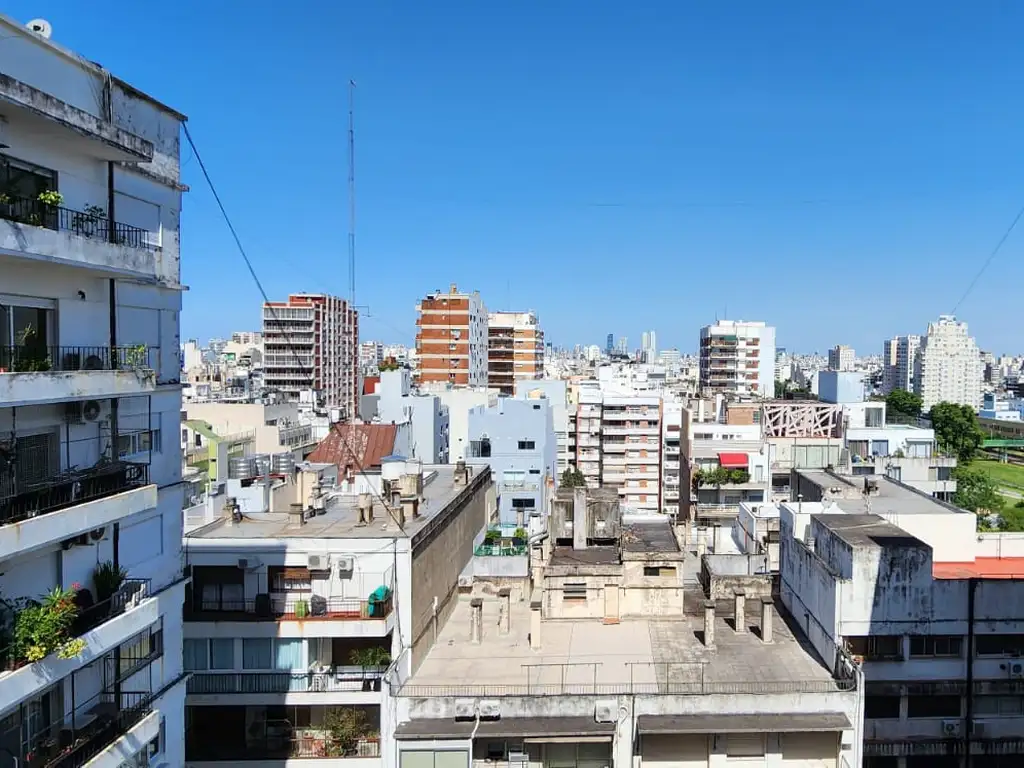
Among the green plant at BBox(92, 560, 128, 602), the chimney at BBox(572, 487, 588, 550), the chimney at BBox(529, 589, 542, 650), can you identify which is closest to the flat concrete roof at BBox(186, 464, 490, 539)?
the chimney at BBox(529, 589, 542, 650)

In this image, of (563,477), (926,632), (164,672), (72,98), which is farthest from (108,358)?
(563,477)

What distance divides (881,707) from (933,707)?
1.12 m

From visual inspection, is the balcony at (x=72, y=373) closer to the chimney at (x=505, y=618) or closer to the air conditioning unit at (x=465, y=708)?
the air conditioning unit at (x=465, y=708)

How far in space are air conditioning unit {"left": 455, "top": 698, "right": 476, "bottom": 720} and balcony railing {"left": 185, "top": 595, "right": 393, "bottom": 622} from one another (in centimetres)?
215

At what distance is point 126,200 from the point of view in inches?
344

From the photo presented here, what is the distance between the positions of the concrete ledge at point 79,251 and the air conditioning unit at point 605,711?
10.8 m

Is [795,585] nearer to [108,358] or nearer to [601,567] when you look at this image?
[601,567]

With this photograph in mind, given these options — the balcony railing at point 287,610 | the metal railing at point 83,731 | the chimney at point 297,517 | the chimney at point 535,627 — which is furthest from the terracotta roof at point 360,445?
the metal railing at point 83,731

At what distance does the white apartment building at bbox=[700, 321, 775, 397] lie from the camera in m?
98.5

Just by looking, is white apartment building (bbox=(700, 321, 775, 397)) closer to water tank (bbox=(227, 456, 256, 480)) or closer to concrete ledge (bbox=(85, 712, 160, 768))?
water tank (bbox=(227, 456, 256, 480))

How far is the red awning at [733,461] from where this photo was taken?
38.3 metres

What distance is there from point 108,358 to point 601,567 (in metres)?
14.0

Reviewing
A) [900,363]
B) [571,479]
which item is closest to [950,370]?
[900,363]

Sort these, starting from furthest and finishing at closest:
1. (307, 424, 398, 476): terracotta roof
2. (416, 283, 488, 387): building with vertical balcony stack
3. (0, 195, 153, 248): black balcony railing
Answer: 1. (416, 283, 488, 387): building with vertical balcony stack
2. (307, 424, 398, 476): terracotta roof
3. (0, 195, 153, 248): black balcony railing
